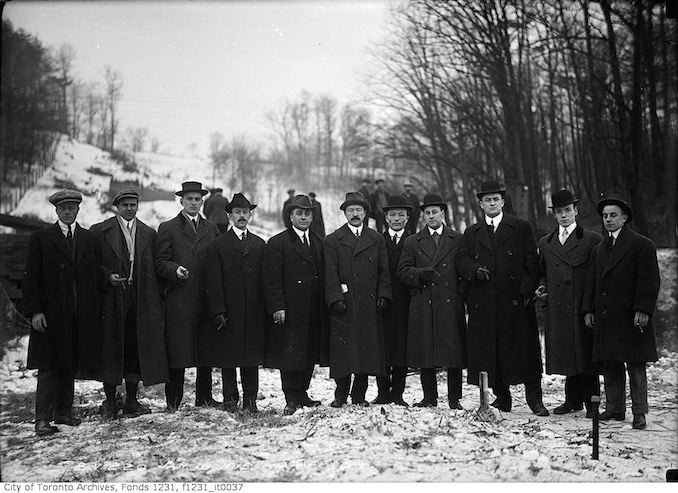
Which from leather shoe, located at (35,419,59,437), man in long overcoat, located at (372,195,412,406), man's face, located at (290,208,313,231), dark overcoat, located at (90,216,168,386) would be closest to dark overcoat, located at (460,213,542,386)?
man in long overcoat, located at (372,195,412,406)

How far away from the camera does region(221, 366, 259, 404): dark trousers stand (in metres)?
7.25

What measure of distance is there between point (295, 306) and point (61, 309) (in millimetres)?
2319

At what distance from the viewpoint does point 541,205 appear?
21.8m

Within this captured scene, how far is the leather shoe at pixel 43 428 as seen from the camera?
630cm

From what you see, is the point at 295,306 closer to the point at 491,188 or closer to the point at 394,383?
the point at 394,383

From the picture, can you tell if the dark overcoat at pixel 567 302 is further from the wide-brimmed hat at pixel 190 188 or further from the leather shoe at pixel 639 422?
the wide-brimmed hat at pixel 190 188

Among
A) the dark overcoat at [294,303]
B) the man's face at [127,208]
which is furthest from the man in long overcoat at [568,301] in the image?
the man's face at [127,208]

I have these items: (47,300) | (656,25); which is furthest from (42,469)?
(656,25)

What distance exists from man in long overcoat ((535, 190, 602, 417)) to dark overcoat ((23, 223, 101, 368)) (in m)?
4.62

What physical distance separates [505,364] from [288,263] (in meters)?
2.49

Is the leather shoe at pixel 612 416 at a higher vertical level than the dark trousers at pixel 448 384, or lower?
lower

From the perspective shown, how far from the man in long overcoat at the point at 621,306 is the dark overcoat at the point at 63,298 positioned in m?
5.00

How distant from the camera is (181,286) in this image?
7398 mm

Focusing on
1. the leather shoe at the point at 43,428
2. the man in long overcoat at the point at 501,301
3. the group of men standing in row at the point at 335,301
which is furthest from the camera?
the man in long overcoat at the point at 501,301
